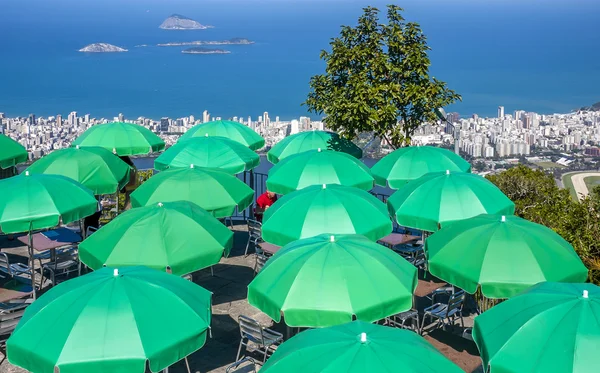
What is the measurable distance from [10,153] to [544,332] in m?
10.1

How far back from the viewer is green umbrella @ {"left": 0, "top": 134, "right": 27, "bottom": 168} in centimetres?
1254

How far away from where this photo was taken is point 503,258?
7297 millimetres

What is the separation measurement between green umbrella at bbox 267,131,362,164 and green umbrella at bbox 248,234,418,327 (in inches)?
281

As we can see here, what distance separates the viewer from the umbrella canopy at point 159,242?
7988 mm

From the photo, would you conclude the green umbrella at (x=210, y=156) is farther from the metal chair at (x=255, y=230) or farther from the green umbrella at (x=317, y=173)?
the metal chair at (x=255, y=230)

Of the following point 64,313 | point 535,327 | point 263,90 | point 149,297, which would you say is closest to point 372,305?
point 535,327

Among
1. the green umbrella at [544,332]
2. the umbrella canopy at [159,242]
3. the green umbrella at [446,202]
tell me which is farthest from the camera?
the green umbrella at [446,202]

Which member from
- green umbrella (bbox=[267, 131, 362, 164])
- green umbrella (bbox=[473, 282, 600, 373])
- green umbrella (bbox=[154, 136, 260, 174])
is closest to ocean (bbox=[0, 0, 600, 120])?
green umbrella (bbox=[267, 131, 362, 164])

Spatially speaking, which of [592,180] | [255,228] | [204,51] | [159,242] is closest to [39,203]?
[159,242]

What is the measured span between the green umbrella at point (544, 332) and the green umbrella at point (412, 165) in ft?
18.8

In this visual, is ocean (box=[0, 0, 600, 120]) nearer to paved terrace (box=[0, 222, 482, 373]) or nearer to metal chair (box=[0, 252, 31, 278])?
paved terrace (box=[0, 222, 482, 373])

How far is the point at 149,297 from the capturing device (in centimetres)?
638

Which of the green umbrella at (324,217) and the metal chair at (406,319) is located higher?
the green umbrella at (324,217)

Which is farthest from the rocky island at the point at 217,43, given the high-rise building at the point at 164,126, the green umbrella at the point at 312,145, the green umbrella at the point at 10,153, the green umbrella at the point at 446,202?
the green umbrella at the point at 446,202
